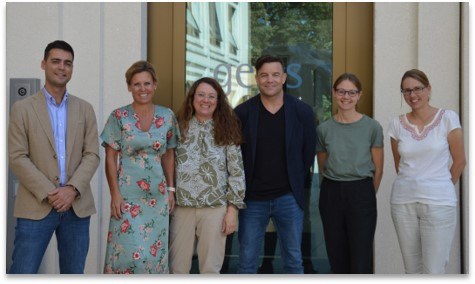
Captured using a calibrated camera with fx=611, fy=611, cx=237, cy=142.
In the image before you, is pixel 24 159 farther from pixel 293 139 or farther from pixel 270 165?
pixel 293 139

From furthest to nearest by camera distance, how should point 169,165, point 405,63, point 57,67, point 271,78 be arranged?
point 405,63 → point 271,78 → point 169,165 → point 57,67

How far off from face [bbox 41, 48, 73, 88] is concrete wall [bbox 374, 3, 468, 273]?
8.53ft

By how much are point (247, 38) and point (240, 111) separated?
1.44 metres

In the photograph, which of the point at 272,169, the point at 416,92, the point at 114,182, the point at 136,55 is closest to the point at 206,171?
the point at 272,169

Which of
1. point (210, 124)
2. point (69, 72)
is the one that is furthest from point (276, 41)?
point (69, 72)

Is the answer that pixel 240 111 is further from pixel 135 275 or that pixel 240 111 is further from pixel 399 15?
pixel 399 15

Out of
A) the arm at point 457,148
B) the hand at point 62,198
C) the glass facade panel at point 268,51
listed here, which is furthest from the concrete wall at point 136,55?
the hand at point 62,198

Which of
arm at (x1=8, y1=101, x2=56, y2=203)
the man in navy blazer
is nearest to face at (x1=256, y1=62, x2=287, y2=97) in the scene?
the man in navy blazer

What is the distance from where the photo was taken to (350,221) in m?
4.00

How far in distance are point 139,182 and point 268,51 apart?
2128 mm

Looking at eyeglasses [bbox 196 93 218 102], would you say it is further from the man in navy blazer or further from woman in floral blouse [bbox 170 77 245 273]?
the man in navy blazer

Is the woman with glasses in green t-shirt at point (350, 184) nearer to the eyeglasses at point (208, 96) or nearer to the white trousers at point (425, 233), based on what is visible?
the white trousers at point (425, 233)

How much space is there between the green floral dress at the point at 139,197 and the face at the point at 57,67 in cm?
40

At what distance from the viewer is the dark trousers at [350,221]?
3988mm
